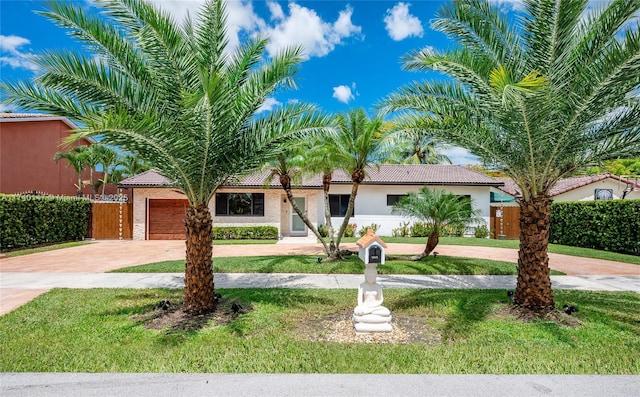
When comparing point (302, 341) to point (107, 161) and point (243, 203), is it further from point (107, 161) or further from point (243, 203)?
point (107, 161)

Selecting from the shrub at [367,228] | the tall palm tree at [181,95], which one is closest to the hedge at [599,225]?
the shrub at [367,228]

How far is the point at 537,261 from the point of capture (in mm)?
6898

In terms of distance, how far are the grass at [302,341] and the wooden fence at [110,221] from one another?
14.0 m

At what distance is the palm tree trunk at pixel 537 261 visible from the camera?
270 inches

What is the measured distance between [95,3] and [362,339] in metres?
7.58

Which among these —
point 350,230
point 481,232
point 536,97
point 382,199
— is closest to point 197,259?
point 536,97

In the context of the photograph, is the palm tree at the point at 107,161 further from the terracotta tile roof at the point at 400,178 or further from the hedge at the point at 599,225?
the hedge at the point at 599,225

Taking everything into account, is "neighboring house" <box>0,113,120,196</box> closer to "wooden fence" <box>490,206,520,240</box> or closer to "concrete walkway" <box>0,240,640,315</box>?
"concrete walkway" <box>0,240,640,315</box>

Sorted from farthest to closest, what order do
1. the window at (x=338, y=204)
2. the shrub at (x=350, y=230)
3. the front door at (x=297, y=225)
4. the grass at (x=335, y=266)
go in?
the window at (x=338, y=204) → the front door at (x=297, y=225) → the shrub at (x=350, y=230) → the grass at (x=335, y=266)

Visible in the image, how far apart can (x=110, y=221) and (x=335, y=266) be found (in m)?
15.9

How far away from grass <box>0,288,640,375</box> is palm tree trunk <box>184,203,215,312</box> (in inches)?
29.9

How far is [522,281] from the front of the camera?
708 centimetres

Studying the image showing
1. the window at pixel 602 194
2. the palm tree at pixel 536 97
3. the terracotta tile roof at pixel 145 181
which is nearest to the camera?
the palm tree at pixel 536 97

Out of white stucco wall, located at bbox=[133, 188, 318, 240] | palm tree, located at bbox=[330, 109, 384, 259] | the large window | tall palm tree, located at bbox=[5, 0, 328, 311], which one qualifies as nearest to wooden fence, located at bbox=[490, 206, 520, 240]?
white stucco wall, located at bbox=[133, 188, 318, 240]
